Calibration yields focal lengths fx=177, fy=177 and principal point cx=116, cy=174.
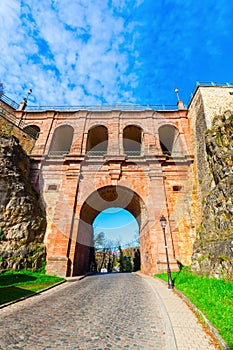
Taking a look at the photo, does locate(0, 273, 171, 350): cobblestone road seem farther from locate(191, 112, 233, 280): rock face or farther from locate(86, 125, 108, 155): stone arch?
locate(86, 125, 108, 155): stone arch

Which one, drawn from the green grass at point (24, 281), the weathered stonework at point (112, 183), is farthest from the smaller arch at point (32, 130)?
the green grass at point (24, 281)

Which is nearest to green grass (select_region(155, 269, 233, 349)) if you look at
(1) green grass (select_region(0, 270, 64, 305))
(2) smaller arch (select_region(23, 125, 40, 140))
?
(1) green grass (select_region(0, 270, 64, 305))

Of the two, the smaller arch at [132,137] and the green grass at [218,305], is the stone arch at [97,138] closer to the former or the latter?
the smaller arch at [132,137]

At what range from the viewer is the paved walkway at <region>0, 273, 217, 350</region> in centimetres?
334

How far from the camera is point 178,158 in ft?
54.3

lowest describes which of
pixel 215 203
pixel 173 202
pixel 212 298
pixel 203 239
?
pixel 212 298

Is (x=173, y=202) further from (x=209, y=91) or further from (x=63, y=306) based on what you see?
(x=63, y=306)

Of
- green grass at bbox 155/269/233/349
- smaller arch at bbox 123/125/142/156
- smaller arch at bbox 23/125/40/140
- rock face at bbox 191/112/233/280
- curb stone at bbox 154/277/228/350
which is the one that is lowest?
curb stone at bbox 154/277/228/350

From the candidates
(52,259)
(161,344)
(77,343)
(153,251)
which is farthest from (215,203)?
(52,259)

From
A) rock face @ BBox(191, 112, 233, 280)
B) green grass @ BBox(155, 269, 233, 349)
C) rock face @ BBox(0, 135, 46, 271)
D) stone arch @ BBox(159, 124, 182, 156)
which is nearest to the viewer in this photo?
green grass @ BBox(155, 269, 233, 349)

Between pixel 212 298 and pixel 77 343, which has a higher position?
pixel 212 298

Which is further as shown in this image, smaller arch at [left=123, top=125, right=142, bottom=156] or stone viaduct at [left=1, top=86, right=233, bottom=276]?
smaller arch at [left=123, top=125, right=142, bottom=156]

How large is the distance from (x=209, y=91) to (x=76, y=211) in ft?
51.8

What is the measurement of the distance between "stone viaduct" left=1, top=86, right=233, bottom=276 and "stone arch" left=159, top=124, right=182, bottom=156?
143 millimetres
